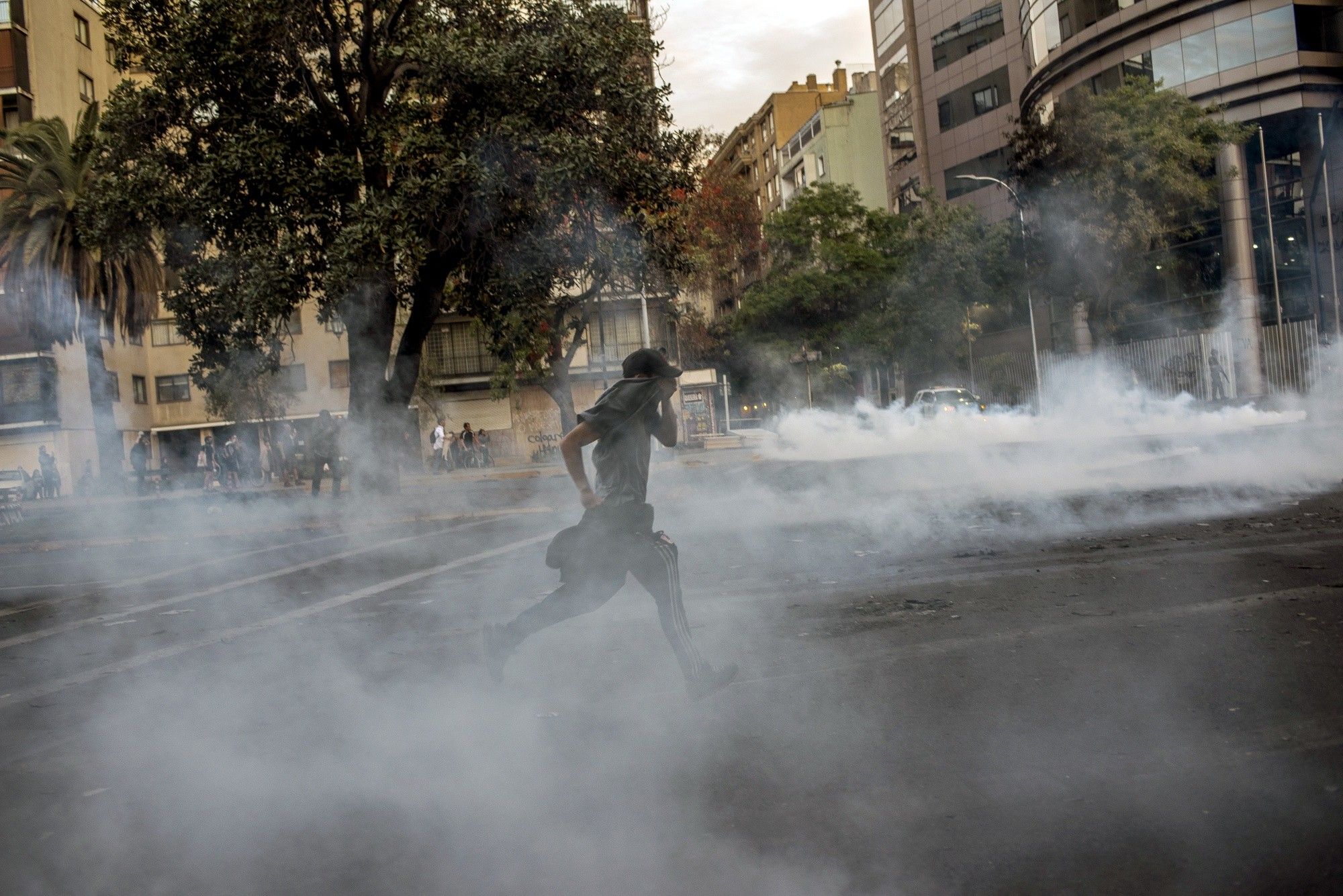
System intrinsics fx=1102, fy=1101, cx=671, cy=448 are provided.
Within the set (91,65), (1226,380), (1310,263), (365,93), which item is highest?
(91,65)

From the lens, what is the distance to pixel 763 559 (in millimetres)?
9023

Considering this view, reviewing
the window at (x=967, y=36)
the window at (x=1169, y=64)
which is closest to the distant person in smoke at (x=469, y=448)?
the window at (x=1169, y=64)

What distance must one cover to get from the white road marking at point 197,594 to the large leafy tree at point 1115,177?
22.2 m

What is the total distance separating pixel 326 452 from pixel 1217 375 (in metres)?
23.5

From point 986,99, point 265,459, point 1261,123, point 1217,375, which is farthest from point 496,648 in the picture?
point 986,99

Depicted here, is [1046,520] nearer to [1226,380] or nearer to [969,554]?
[969,554]

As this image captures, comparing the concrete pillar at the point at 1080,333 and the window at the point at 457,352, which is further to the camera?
the window at the point at 457,352

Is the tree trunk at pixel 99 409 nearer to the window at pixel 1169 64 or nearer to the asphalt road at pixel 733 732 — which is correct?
the asphalt road at pixel 733 732

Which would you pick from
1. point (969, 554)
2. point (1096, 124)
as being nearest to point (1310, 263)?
point (1096, 124)

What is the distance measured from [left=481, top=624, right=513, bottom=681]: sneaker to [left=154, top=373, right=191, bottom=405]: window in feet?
137

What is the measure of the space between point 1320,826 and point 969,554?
5446 mm

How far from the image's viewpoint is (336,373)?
4197 centimetres

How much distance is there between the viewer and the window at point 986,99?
151 ft

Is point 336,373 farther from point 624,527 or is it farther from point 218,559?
point 624,527
